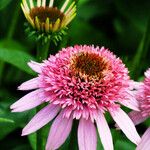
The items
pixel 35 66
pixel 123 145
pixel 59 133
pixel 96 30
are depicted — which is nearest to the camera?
pixel 59 133

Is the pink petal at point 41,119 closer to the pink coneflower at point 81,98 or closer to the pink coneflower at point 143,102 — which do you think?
the pink coneflower at point 81,98

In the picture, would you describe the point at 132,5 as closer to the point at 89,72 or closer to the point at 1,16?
the point at 1,16

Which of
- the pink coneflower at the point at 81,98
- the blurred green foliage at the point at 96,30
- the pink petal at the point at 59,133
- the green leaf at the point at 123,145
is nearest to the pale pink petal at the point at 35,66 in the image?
the pink coneflower at the point at 81,98

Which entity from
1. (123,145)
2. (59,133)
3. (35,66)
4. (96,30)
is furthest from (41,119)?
(96,30)

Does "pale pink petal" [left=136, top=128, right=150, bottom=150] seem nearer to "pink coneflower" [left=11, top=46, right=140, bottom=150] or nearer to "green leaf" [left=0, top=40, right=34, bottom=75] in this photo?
"pink coneflower" [left=11, top=46, right=140, bottom=150]

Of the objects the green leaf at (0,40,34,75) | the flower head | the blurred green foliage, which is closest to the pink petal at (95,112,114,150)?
the flower head

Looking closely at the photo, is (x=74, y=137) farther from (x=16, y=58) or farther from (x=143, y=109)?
(x=16, y=58)
